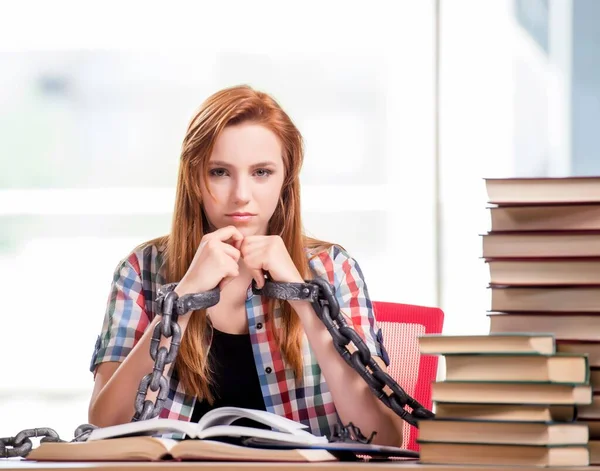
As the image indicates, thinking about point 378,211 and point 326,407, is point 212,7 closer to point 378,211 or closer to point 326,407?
point 378,211

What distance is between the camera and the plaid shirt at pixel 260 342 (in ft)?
6.14

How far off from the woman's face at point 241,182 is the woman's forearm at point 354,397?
201 mm

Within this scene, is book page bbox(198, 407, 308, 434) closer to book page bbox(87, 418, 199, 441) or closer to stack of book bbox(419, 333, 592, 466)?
book page bbox(87, 418, 199, 441)

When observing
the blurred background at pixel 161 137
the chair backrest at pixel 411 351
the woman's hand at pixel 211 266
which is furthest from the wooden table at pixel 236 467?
the blurred background at pixel 161 137

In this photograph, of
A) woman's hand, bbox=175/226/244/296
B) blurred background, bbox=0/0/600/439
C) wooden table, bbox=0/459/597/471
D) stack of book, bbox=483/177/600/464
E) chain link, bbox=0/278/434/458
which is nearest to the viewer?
wooden table, bbox=0/459/597/471

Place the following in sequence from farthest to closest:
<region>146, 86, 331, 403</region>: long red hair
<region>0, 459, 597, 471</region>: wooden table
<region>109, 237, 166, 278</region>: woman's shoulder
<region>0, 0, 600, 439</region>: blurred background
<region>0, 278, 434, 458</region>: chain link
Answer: <region>0, 0, 600, 439</region>: blurred background → <region>109, 237, 166, 278</region>: woman's shoulder → <region>146, 86, 331, 403</region>: long red hair → <region>0, 278, 434, 458</region>: chain link → <region>0, 459, 597, 471</region>: wooden table

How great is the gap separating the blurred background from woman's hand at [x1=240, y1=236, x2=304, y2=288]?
2832 millimetres

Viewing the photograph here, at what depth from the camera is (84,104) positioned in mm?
4590

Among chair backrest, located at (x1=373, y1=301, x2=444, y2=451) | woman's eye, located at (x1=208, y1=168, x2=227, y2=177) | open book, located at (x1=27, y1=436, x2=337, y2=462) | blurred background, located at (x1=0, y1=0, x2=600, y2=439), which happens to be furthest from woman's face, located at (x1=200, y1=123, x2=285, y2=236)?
blurred background, located at (x1=0, y1=0, x2=600, y2=439)

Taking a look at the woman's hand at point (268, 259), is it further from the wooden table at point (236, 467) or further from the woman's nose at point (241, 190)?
the wooden table at point (236, 467)

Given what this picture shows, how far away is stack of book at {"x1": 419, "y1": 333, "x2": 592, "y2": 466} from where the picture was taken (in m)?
1.07

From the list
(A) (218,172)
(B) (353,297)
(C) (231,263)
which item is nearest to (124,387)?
(C) (231,263)

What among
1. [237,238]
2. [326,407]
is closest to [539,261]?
[237,238]

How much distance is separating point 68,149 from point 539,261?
146 inches
